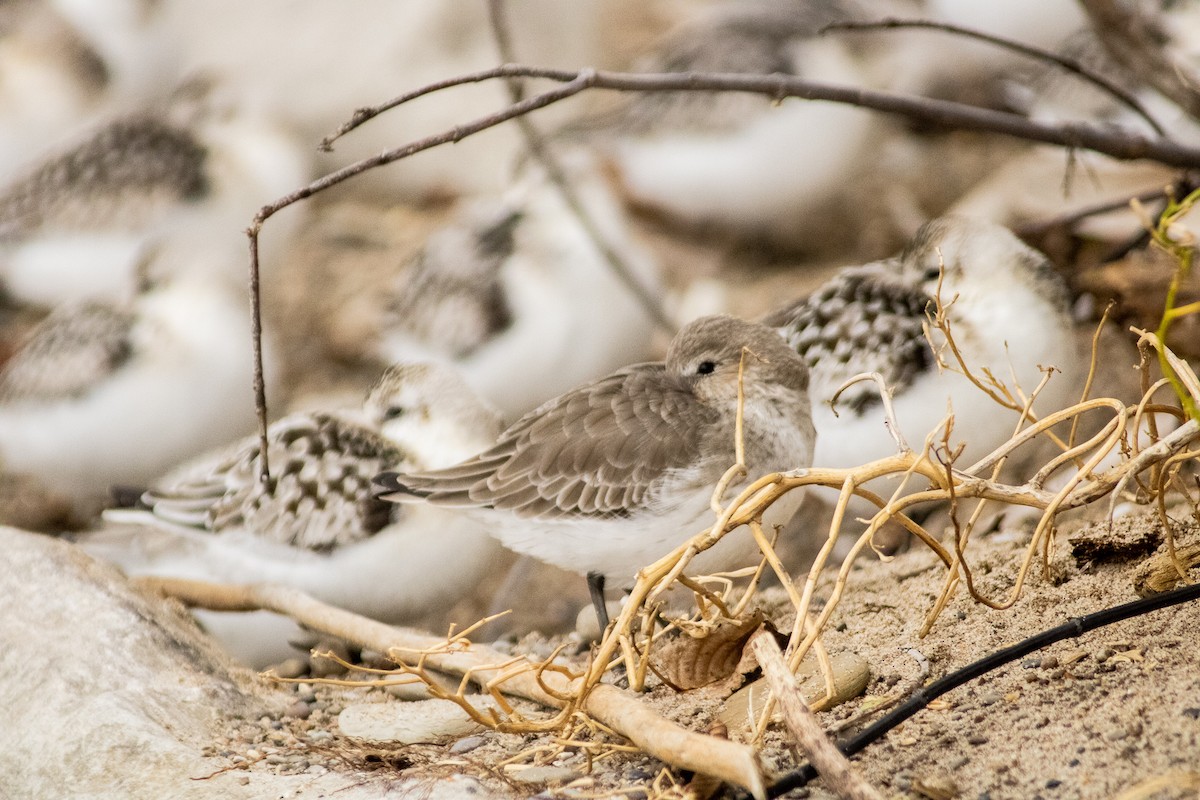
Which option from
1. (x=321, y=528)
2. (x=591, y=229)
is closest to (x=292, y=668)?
(x=321, y=528)

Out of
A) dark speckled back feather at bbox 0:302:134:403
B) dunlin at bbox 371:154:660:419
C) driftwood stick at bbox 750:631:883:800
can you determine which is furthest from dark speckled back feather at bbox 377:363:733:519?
dark speckled back feather at bbox 0:302:134:403

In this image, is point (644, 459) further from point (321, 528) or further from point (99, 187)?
point (99, 187)

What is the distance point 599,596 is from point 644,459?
36 cm

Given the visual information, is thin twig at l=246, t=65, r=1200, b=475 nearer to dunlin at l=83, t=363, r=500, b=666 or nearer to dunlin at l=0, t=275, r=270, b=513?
dunlin at l=83, t=363, r=500, b=666

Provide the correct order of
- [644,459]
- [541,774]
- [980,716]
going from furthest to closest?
1. [644,459]
2. [541,774]
3. [980,716]

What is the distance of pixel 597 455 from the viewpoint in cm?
279

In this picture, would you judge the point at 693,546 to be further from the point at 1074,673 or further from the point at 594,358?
the point at 594,358

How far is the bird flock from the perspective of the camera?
2.90 meters

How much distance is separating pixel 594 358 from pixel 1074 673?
2870 mm

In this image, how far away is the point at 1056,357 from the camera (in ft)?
10.8

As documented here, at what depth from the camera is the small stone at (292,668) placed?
10.7 feet

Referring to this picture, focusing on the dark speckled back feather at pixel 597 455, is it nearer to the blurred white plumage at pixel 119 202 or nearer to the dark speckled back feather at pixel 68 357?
the dark speckled back feather at pixel 68 357

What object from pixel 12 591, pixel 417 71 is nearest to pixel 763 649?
pixel 12 591

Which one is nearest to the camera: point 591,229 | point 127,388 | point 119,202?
point 127,388
